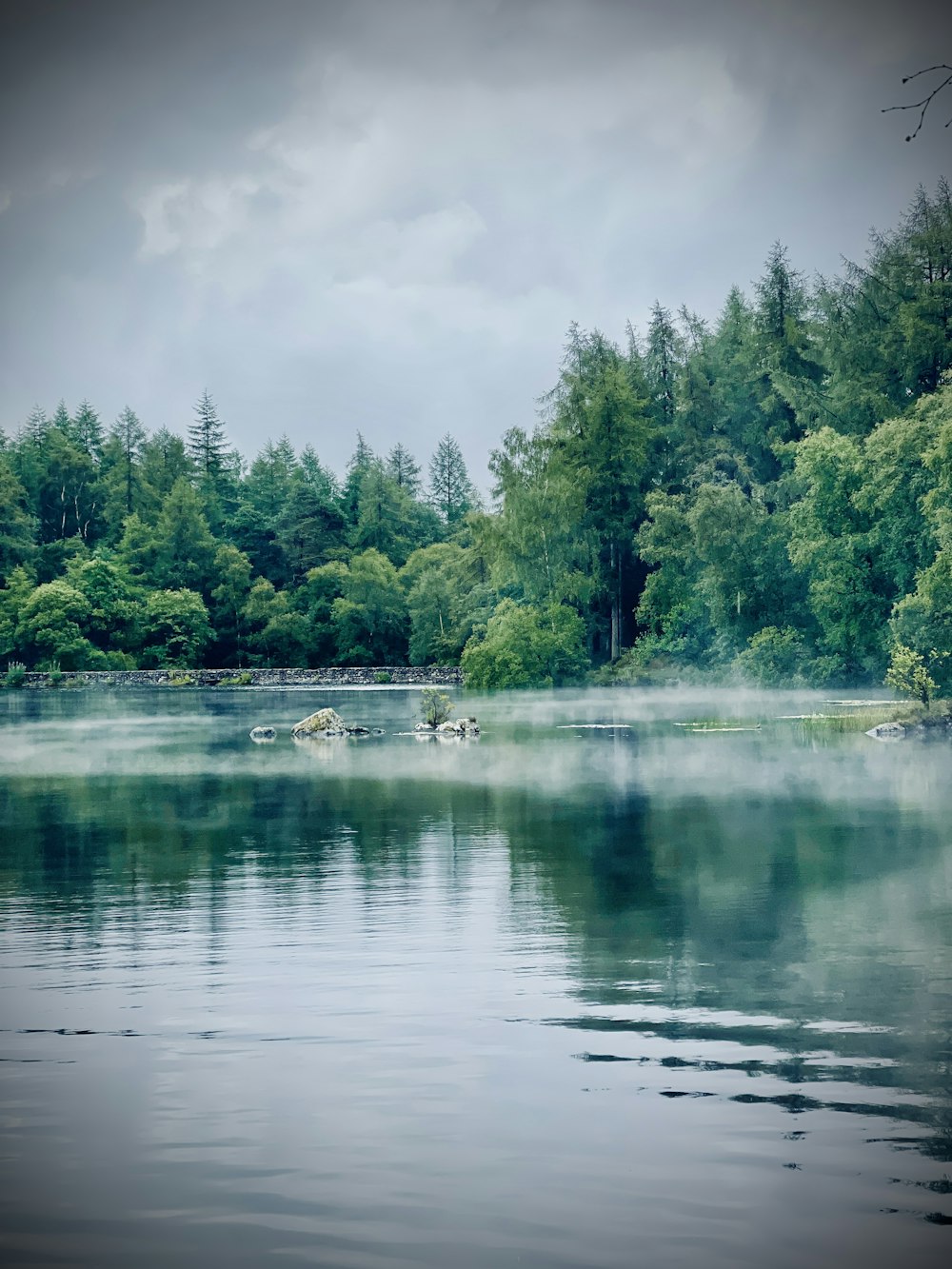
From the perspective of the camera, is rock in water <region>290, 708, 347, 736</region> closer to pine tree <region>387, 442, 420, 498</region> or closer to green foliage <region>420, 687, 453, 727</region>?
green foliage <region>420, 687, 453, 727</region>

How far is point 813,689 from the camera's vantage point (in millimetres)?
55188

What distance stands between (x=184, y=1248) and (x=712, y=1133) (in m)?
2.50

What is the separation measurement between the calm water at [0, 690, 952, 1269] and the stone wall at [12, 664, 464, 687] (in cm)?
6656

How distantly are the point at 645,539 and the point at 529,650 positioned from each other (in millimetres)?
7556

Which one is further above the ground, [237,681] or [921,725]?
[237,681]

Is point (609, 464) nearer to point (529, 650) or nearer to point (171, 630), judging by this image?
point (529, 650)

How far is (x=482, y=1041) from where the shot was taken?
27.4ft

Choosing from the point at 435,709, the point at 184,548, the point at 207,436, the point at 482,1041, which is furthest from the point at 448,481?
the point at 482,1041

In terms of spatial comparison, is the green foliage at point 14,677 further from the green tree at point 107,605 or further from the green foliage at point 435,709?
the green foliage at point 435,709

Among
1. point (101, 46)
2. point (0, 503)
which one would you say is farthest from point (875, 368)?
point (101, 46)

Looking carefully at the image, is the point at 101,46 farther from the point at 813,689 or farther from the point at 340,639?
the point at 813,689

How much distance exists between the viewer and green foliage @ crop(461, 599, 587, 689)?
6569cm

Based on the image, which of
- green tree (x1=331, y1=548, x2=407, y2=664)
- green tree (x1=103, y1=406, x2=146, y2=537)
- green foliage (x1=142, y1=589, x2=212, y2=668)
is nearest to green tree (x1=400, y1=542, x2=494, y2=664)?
green tree (x1=331, y1=548, x2=407, y2=664)

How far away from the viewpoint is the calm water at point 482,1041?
233 inches
